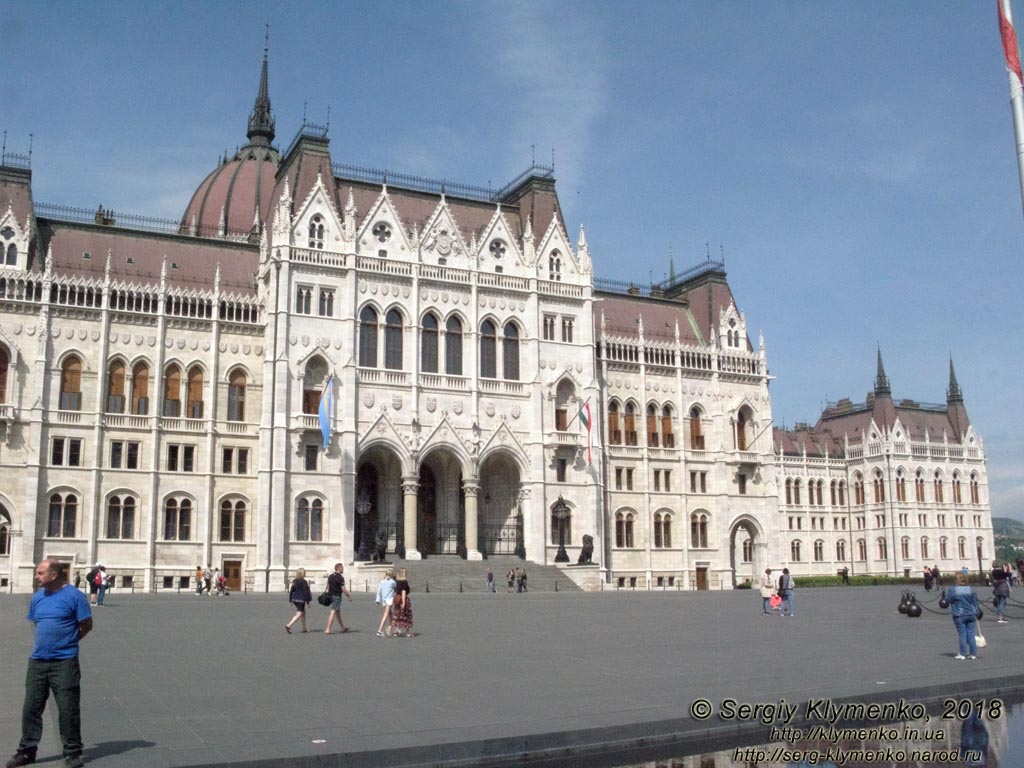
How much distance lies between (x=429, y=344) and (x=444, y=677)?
4395cm

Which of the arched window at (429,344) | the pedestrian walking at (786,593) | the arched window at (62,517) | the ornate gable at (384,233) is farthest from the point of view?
the arched window at (429,344)

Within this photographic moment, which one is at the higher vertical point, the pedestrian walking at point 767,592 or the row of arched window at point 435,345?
the row of arched window at point 435,345

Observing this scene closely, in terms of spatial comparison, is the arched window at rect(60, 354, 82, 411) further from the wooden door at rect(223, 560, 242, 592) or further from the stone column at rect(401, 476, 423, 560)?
the stone column at rect(401, 476, 423, 560)

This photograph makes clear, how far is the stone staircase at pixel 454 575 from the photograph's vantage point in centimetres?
5291

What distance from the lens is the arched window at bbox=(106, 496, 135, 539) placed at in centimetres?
5300

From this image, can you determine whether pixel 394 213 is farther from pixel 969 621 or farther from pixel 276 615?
pixel 969 621

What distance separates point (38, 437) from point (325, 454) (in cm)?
1374

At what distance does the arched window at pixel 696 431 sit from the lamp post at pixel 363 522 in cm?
2291

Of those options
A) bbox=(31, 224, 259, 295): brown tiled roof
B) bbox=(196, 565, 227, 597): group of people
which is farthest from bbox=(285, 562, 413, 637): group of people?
bbox=(31, 224, 259, 295): brown tiled roof

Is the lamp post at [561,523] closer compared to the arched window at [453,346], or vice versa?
the arched window at [453,346]

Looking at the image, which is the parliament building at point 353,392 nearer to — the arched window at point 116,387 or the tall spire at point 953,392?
the arched window at point 116,387

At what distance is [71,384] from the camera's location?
53.6m

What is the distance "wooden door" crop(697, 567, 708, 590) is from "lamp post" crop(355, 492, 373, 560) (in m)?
23.0

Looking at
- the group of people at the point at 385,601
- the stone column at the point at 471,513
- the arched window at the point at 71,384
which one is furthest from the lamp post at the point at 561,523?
the group of people at the point at 385,601
